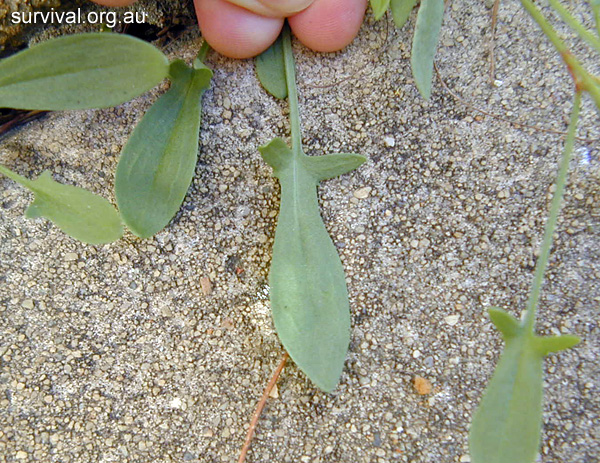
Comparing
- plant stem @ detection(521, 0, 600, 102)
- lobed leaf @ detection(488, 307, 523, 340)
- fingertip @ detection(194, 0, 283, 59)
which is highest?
plant stem @ detection(521, 0, 600, 102)

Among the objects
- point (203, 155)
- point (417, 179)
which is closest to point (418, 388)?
point (417, 179)

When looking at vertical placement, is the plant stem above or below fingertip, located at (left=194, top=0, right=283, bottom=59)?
above

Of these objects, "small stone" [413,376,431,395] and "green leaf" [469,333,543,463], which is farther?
"small stone" [413,376,431,395]

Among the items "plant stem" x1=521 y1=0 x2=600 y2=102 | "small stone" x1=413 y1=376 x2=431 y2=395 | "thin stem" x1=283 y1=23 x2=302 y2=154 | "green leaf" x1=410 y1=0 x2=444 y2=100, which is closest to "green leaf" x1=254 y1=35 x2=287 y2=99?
"thin stem" x1=283 y1=23 x2=302 y2=154

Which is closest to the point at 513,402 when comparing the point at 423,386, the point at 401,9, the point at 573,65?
the point at 423,386

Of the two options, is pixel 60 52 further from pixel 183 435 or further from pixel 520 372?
pixel 520 372

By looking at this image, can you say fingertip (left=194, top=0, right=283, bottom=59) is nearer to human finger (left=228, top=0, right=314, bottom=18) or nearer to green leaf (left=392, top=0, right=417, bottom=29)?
human finger (left=228, top=0, right=314, bottom=18)
